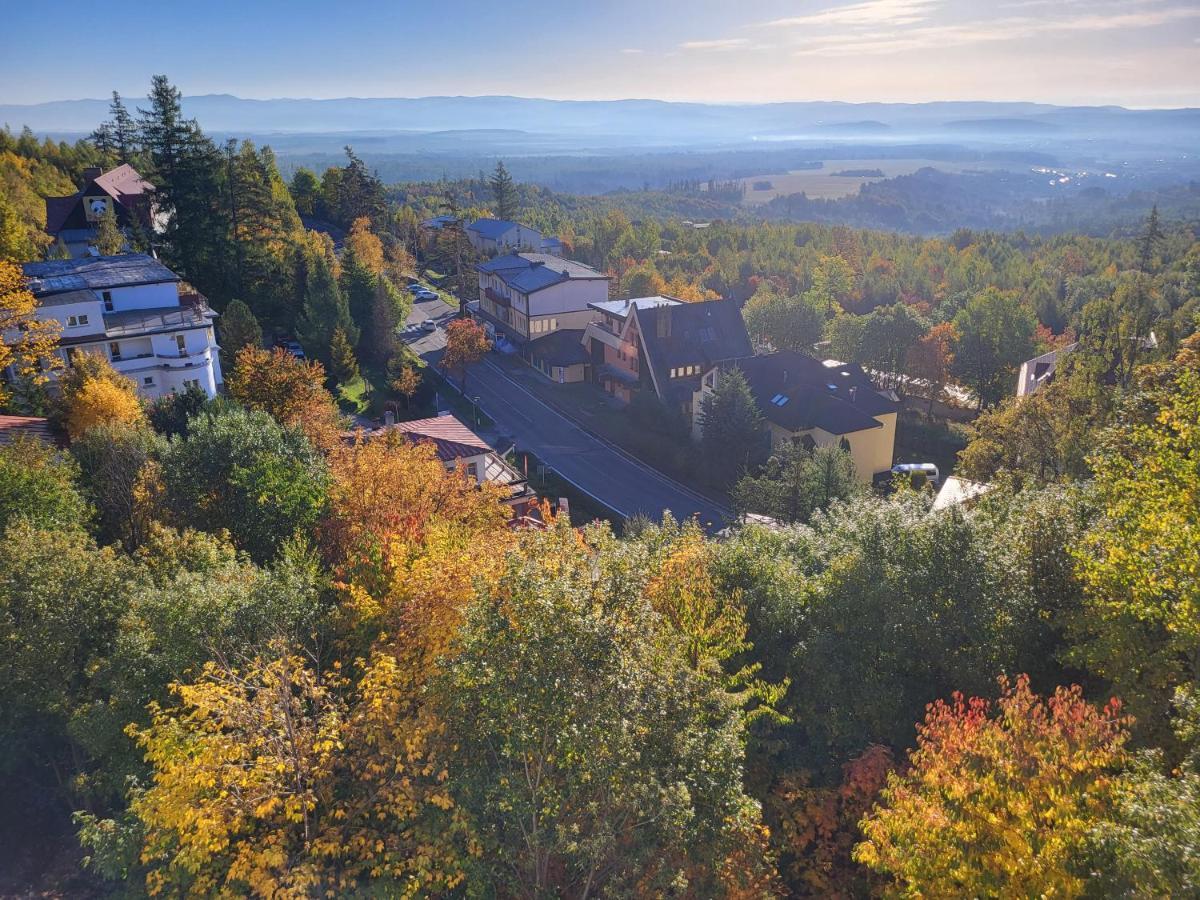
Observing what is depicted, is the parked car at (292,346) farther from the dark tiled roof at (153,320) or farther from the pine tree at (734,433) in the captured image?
the pine tree at (734,433)

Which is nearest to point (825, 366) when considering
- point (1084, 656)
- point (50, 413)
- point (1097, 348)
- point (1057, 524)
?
point (1097, 348)

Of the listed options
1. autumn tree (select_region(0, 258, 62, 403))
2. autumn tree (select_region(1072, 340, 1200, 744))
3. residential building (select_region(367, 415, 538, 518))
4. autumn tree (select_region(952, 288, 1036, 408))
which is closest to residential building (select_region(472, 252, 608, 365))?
residential building (select_region(367, 415, 538, 518))

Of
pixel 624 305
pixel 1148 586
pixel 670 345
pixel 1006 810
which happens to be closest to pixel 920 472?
pixel 670 345

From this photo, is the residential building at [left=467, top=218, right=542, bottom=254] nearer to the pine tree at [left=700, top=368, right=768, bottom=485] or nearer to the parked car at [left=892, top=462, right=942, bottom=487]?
the pine tree at [left=700, top=368, right=768, bottom=485]

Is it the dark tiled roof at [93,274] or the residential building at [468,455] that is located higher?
the dark tiled roof at [93,274]

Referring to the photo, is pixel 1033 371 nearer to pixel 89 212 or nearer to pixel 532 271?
pixel 532 271

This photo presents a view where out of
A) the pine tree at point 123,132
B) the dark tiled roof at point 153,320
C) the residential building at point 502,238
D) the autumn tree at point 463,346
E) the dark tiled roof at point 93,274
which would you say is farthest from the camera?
the residential building at point 502,238

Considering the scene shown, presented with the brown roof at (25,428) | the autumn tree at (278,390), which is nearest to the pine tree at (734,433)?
the autumn tree at (278,390)
